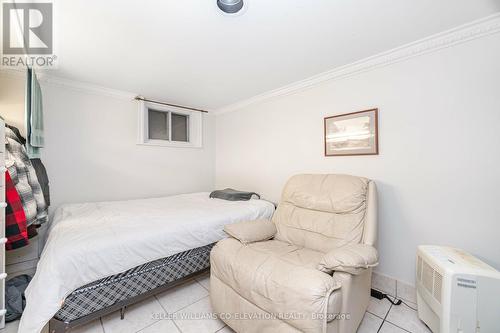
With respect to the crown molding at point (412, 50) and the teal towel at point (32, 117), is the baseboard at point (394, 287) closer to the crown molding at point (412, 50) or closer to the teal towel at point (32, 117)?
the crown molding at point (412, 50)

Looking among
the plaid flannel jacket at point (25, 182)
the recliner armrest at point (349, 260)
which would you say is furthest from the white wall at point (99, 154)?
the recliner armrest at point (349, 260)

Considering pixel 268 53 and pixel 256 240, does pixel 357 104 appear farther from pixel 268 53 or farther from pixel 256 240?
pixel 256 240

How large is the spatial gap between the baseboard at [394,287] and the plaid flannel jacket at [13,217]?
295 cm

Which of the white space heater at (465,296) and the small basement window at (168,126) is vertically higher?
the small basement window at (168,126)

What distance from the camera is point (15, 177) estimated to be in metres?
1.58

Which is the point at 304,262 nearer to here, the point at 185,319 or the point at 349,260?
the point at 349,260

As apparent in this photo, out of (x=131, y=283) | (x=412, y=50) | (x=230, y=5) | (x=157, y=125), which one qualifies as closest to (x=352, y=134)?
(x=412, y=50)

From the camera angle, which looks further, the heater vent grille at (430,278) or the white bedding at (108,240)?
the heater vent grille at (430,278)

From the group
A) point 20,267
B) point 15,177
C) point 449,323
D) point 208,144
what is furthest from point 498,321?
point 20,267

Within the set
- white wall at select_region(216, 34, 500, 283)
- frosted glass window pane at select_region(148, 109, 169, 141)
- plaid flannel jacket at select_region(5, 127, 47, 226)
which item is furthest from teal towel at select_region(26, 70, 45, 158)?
white wall at select_region(216, 34, 500, 283)

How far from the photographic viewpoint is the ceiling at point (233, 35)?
4.51 feet

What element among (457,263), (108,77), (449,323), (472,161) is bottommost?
(449,323)

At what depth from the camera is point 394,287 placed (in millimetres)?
1898

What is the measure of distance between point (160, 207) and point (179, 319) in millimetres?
1158
